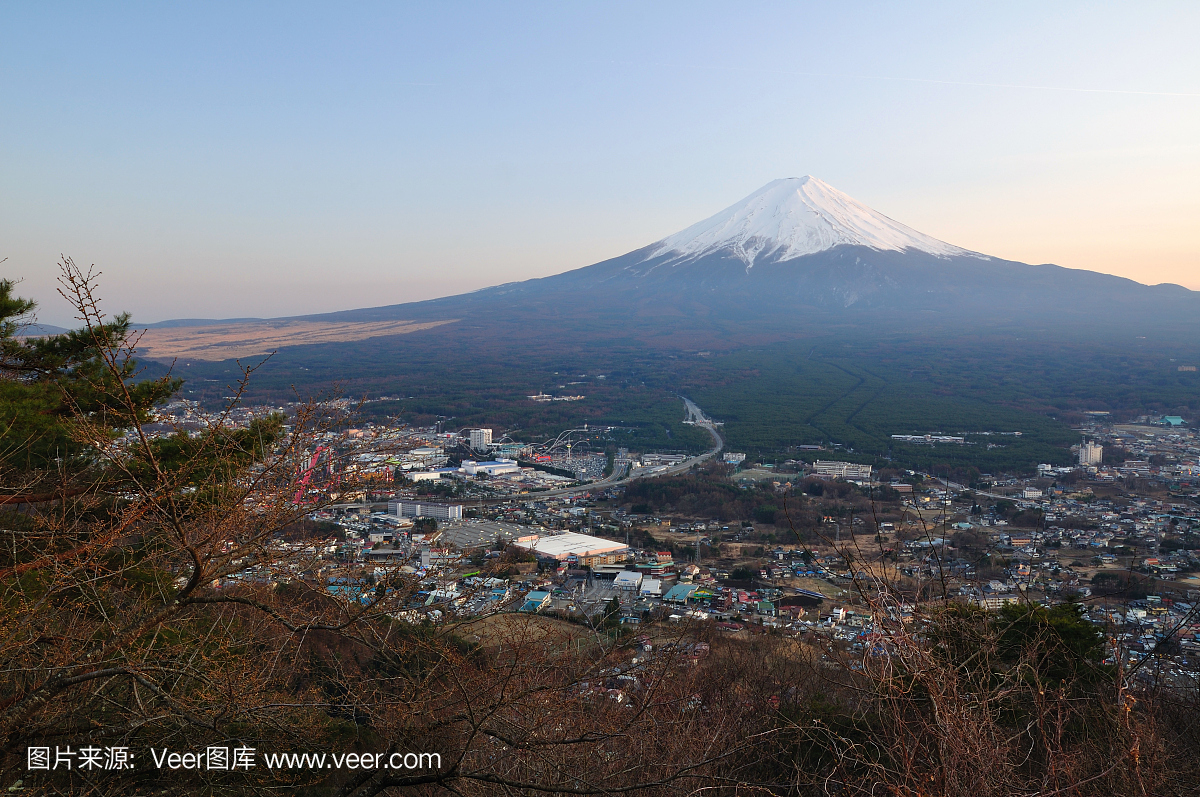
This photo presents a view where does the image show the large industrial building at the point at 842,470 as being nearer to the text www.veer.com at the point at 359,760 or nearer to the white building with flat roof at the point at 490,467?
the white building with flat roof at the point at 490,467

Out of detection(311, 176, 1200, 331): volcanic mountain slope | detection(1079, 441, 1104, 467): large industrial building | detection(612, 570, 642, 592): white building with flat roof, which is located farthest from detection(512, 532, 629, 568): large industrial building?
detection(311, 176, 1200, 331): volcanic mountain slope

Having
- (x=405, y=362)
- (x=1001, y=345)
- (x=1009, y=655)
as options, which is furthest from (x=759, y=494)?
(x=1001, y=345)

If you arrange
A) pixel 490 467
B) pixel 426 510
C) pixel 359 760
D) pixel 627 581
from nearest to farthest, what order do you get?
pixel 359 760, pixel 627 581, pixel 426 510, pixel 490 467

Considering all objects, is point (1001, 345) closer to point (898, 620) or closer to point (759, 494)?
point (759, 494)

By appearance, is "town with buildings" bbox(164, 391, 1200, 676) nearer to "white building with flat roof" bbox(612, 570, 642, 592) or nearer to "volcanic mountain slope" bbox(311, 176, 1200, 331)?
"white building with flat roof" bbox(612, 570, 642, 592)

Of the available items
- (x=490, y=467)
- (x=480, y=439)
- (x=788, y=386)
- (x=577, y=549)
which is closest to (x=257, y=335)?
(x=480, y=439)

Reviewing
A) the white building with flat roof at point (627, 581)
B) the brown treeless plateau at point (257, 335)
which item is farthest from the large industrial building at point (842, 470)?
the brown treeless plateau at point (257, 335)

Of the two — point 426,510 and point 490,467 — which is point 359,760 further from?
point 490,467
